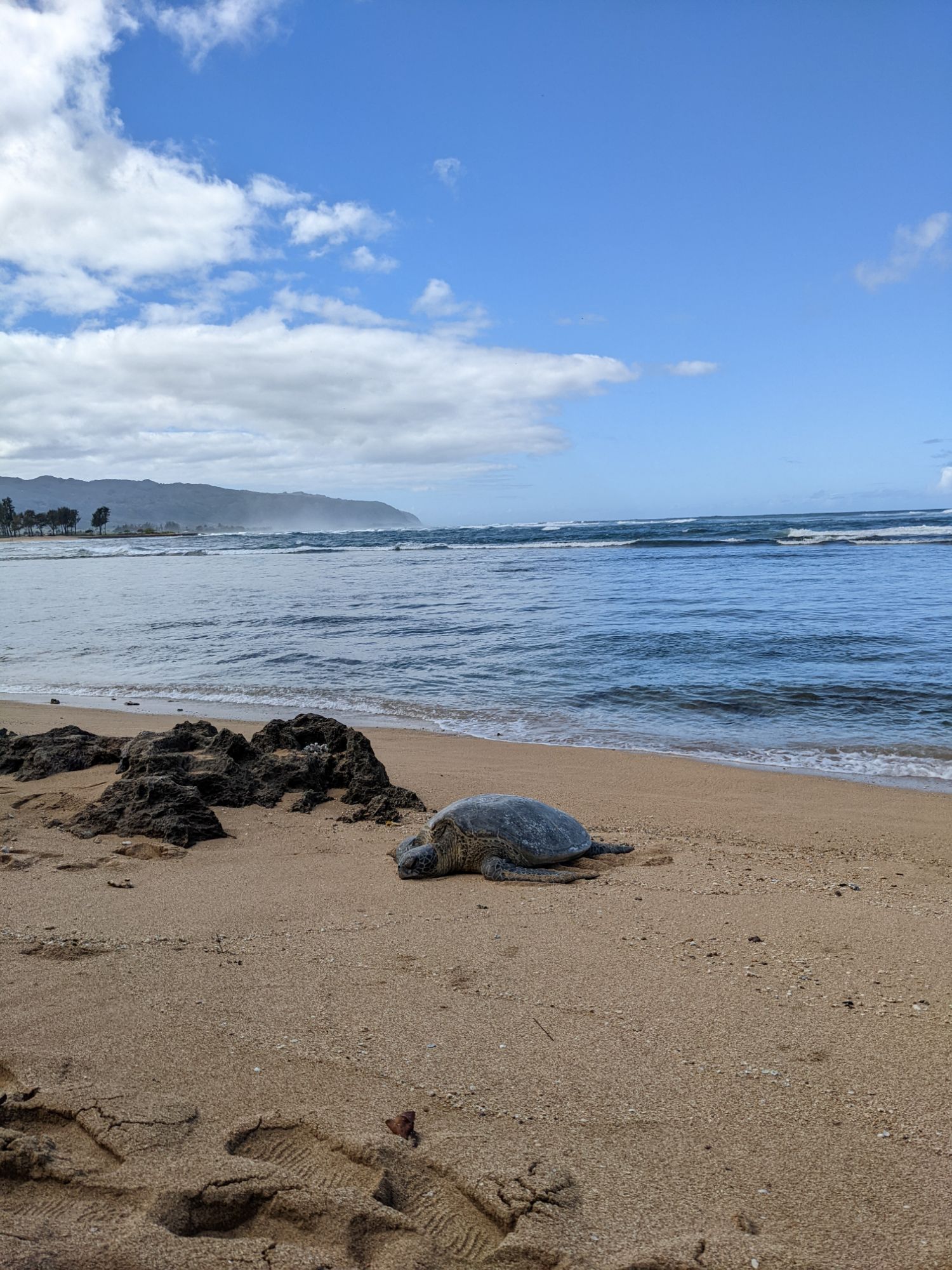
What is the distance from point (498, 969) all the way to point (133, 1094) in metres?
1.61

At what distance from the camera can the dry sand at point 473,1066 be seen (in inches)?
78.1

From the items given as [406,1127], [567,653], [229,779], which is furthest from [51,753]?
[567,653]

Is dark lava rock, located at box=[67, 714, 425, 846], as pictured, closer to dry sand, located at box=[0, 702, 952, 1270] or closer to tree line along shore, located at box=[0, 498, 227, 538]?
dry sand, located at box=[0, 702, 952, 1270]

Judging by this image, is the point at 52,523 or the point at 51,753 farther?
the point at 52,523

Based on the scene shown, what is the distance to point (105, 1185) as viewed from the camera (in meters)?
2.06

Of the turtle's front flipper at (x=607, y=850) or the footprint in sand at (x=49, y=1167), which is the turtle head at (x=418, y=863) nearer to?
the turtle's front flipper at (x=607, y=850)

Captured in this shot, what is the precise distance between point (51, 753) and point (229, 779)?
6.70 ft

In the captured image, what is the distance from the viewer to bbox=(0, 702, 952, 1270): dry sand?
1984 mm

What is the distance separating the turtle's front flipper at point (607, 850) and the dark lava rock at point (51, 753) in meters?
4.83

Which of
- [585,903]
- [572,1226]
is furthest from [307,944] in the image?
[572,1226]

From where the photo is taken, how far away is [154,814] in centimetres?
572

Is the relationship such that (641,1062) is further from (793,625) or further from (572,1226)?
(793,625)

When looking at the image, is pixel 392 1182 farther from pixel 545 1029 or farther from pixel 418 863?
pixel 418 863

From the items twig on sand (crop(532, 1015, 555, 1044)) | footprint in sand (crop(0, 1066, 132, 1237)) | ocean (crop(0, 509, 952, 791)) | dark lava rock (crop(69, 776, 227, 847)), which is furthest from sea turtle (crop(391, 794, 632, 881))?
ocean (crop(0, 509, 952, 791))
